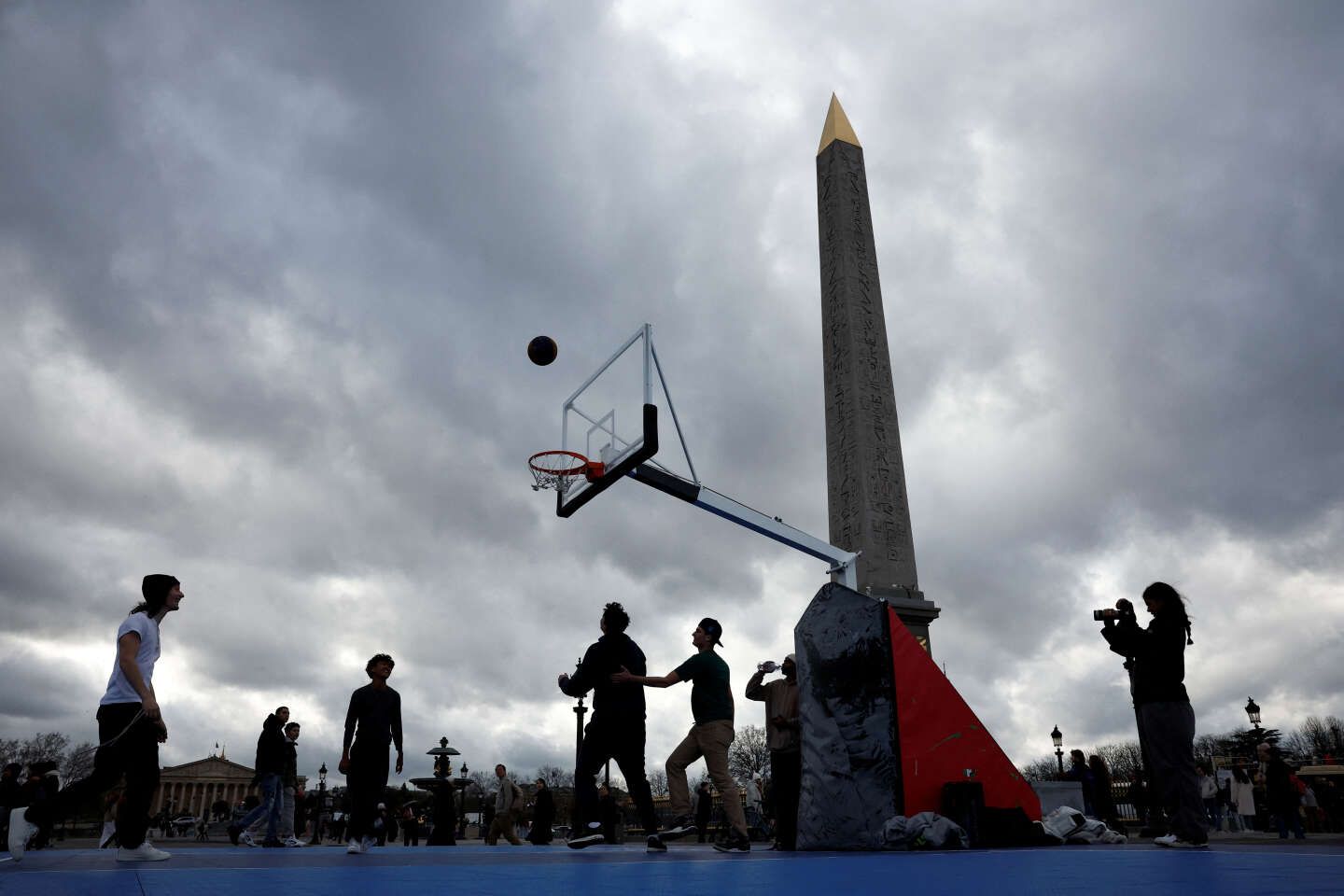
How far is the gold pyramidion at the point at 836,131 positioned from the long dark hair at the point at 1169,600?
59.5 feet

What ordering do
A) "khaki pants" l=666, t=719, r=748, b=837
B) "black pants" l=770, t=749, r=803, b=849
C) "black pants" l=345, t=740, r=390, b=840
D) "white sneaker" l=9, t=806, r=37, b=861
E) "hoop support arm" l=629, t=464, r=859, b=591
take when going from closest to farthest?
"white sneaker" l=9, t=806, r=37, b=861, "khaki pants" l=666, t=719, r=748, b=837, "black pants" l=345, t=740, r=390, b=840, "black pants" l=770, t=749, r=803, b=849, "hoop support arm" l=629, t=464, r=859, b=591

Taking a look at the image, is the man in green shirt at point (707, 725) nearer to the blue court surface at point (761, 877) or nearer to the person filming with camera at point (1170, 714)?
the blue court surface at point (761, 877)

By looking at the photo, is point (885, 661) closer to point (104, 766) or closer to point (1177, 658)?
point (1177, 658)

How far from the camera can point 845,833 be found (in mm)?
7430

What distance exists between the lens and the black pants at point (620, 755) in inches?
289

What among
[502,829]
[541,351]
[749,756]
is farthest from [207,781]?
[541,351]

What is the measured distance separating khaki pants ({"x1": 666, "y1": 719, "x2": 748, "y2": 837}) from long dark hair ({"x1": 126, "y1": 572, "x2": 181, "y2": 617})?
4145 millimetres

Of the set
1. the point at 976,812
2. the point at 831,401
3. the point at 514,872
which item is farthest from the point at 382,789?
the point at 831,401

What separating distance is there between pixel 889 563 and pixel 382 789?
40.4 ft

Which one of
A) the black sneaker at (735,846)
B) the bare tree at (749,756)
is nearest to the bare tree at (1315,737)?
the bare tree at (749,756)

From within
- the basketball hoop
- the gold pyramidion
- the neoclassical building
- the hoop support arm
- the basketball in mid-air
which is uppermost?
the gold pyramidion

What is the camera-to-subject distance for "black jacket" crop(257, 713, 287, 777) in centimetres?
1159

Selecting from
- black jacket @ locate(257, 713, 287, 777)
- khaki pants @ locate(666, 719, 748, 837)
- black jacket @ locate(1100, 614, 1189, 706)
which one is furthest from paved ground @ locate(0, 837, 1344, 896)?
black jacket @ locate(257, 713, 287, 777)

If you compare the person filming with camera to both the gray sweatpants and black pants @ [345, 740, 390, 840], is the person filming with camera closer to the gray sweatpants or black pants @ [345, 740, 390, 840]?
the gray sweatpants
